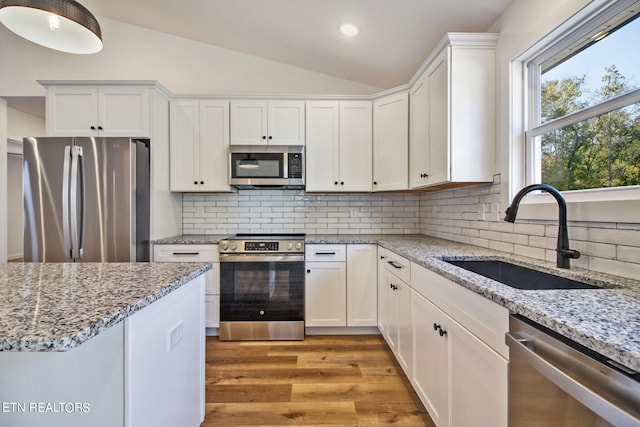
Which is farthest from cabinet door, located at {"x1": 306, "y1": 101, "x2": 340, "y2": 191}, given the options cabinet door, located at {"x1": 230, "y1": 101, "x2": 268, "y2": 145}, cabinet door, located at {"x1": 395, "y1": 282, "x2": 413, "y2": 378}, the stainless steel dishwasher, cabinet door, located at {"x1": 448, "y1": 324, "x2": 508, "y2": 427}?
the stainless steel dishwasher

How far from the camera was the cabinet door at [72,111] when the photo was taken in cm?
253

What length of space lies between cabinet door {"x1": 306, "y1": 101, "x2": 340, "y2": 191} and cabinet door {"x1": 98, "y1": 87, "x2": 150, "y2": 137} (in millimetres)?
1547

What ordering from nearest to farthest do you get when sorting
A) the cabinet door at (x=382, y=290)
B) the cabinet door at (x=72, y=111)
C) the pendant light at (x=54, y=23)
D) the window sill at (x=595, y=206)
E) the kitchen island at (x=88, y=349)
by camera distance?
the kitchen island at (x=88, y=349) < the window sill at (x=595, y=206) < the pendant light at (x=54, y=23) < the cabinet door at (x=382, y=290) < the cabinet door at (x=72, y=111)

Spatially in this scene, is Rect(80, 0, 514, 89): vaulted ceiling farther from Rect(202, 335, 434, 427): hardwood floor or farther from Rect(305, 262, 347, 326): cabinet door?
Rect(202, 335, 434, 427): hardwood floor

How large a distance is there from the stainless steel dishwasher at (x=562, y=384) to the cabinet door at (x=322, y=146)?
221 centimetres

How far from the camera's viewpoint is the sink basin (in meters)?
1.23

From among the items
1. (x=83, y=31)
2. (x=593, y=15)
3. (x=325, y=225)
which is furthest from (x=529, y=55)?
(x=83, y=31)

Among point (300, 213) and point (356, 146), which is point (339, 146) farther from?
point (300, 213)

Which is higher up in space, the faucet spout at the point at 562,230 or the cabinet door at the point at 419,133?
the cabinet door at the point at 419,133

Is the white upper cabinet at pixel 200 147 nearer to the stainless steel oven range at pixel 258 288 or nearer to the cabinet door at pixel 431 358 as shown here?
the stainless steel oven range at pixel 258 288

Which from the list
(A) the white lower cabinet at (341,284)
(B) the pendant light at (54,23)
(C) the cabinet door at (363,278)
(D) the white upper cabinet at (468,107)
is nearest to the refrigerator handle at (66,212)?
(B) the pendant light at (54,23)

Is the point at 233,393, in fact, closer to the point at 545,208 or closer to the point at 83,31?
the point at 545,208

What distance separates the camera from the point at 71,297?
852 mm

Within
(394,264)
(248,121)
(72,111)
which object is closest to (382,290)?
(394,264)
